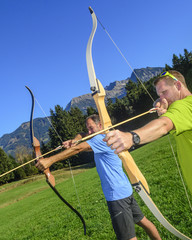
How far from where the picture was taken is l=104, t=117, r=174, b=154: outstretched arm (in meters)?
1.17

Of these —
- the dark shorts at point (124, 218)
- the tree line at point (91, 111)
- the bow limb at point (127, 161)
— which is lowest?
the dark shorts at point (124, 218)

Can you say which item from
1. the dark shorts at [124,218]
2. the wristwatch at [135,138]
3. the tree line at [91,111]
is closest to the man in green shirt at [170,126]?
the wristwatch at [135,138]

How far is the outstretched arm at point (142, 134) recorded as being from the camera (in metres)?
1.17

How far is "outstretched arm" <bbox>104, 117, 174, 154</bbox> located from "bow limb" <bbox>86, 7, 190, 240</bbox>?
57cm

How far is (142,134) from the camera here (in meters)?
1.24

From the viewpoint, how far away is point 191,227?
10.2ft

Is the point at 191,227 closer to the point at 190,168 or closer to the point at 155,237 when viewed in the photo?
the point at 155,237

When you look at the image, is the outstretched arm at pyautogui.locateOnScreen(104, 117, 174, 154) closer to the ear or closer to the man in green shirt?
the man in green shirt

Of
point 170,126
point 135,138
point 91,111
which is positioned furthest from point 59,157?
point 91,111

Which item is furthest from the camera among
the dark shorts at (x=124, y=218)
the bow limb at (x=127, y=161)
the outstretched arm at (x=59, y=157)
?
the dark shorts at (x=124, y=218)

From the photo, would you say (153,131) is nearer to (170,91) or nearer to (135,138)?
(135,138)

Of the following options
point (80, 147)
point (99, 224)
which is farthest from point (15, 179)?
point (80, 147)

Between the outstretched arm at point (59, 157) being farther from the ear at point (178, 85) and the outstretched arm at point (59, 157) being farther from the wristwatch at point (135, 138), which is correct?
the ear at point (178, 85)

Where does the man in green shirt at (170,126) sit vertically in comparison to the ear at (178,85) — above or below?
below
